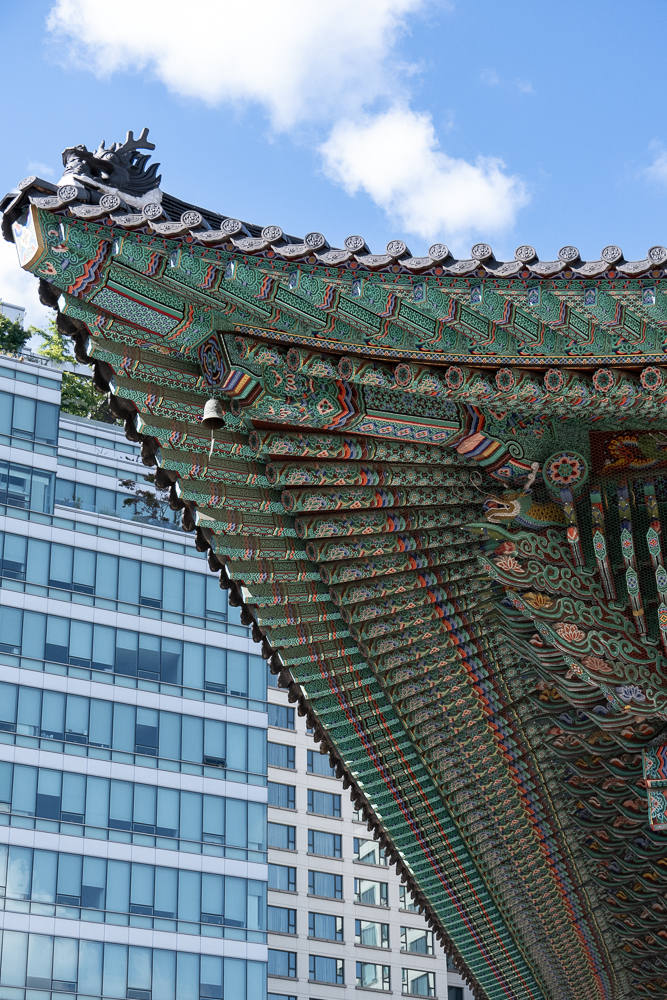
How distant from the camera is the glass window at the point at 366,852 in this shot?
1890 inches

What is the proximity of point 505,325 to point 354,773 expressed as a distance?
210 inches

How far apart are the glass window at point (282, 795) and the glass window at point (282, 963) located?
512 centimetres

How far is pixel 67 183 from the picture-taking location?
250 inches

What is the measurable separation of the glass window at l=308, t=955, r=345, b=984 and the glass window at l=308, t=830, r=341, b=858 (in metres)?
3.65

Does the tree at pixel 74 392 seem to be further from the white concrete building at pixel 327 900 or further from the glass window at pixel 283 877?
the glass window at pixel 283 877

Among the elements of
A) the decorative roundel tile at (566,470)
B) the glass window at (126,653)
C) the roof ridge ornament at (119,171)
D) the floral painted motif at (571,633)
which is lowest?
the floral painted motif at (571,633)

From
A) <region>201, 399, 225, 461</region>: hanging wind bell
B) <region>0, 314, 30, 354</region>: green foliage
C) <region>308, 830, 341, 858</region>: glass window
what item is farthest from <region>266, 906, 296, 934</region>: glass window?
<region>201, 399, 225, 461</region>: hanging wind bell

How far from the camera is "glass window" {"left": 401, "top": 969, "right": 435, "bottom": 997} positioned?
156ft

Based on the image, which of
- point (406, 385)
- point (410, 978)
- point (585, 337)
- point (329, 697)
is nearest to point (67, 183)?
point (406, 385)

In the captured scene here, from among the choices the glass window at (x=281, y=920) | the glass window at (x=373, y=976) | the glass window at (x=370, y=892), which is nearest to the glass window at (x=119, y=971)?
the glass window at (x=281, y=920)

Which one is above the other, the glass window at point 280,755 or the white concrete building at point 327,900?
the glass window at point 280,755

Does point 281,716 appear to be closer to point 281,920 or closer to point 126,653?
point 281,920

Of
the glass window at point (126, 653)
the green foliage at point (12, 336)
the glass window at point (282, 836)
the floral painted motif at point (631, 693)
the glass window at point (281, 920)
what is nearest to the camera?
the floral painted motif at point (631, 693)

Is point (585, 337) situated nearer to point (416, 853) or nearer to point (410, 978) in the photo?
point (416, 853)
